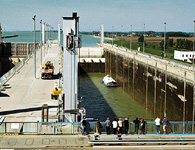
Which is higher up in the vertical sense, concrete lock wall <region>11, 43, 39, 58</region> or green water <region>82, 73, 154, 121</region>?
concrete lock wall <region>11, 43, 39, 58</region>

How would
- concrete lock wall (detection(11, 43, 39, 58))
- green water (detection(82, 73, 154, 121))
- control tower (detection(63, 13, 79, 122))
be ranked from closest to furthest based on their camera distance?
1. control tower (detection(63, 13, 79, 122))
2. green water (detection(82, 73, 154, 121))
3. concrete lock wall (detection(11, 43, 39, 58))

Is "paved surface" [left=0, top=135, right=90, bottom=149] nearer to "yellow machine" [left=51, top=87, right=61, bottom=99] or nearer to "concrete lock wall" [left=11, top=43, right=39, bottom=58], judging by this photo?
"yellow machine" [left=51, top=87, right=61, bottom=99]

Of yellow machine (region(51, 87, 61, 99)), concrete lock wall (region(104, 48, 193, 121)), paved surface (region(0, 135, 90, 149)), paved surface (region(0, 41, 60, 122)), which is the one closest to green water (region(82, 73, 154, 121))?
concrete lock wall (region(104, 48, 193, 121))

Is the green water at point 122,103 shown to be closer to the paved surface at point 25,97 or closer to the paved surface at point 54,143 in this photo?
the paved surface at point 25,97

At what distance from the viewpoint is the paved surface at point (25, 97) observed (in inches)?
1040

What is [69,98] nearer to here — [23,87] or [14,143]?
[14,143]

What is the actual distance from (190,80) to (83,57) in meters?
65.6

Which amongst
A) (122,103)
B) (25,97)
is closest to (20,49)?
(122,103)

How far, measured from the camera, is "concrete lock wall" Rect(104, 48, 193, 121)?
33.8 meters

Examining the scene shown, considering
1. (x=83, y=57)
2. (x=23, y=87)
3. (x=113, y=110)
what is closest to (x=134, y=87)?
(x=113, y=110)

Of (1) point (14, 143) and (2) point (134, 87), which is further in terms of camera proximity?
(2) point (134, 87)

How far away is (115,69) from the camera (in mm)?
75875

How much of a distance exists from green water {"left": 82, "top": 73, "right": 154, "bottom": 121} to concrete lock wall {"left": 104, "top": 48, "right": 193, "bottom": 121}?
83 centimetres

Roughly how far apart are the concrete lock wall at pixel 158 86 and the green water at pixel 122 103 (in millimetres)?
832
